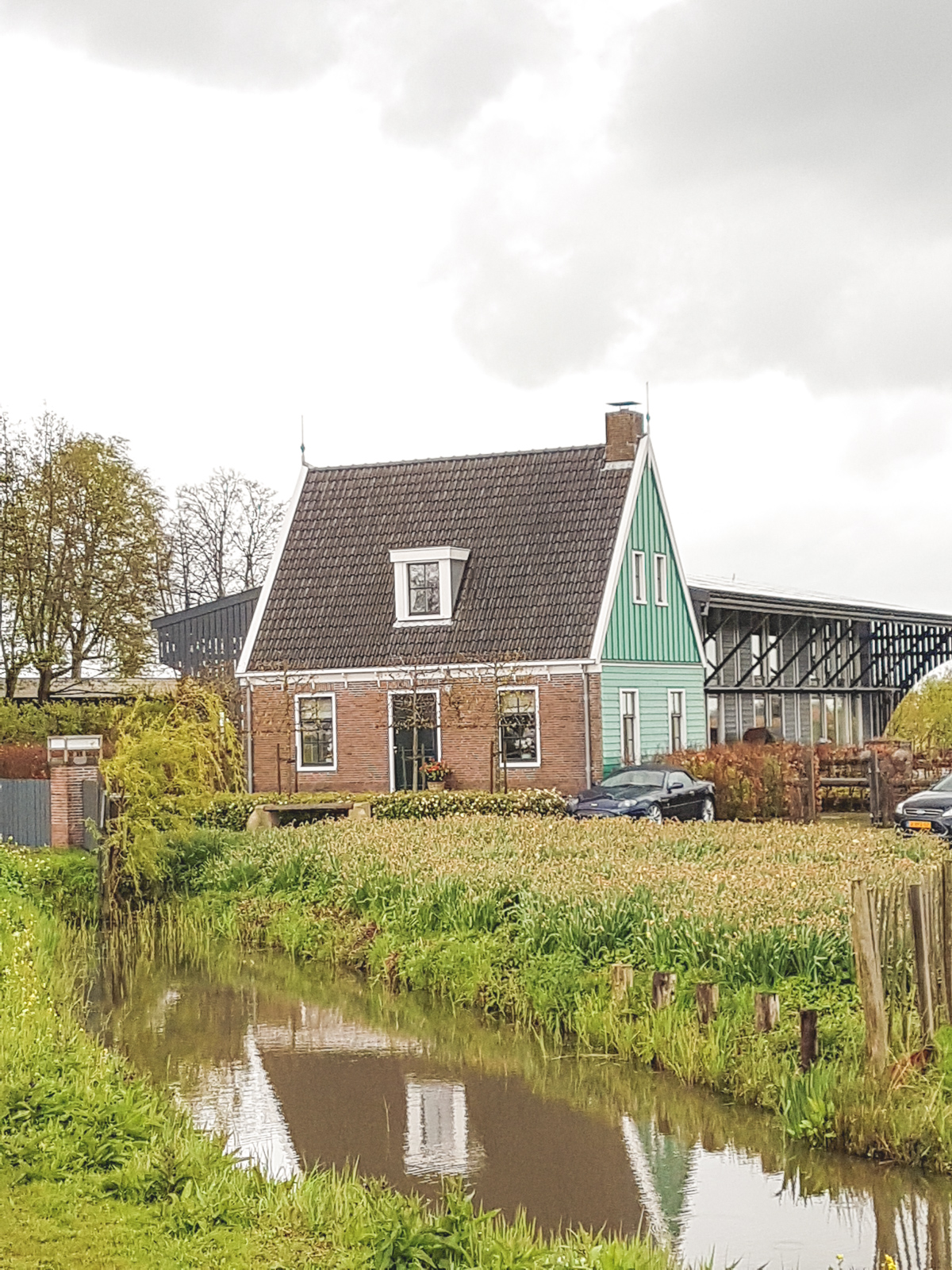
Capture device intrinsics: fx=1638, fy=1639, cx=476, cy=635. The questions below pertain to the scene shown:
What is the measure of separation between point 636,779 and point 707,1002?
18049 millimetres

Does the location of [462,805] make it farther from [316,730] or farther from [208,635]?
[208,635]

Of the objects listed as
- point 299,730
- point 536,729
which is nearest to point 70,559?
point 299,730

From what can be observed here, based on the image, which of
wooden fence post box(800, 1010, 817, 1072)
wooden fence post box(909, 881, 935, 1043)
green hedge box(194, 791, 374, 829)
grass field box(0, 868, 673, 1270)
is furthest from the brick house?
grass field box(0, 868, 673, 1270)

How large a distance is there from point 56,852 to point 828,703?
31238 millimetres

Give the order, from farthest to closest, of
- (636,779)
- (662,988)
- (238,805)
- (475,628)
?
(475,628)
(636,779)
(238,805)
(662,988)

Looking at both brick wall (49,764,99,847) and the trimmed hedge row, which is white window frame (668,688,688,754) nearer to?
the trimmed hedge row

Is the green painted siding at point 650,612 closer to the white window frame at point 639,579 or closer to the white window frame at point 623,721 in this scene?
the white window frame at point 639,579

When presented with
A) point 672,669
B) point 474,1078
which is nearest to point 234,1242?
point 474,1078

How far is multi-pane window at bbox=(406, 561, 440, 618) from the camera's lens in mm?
36500

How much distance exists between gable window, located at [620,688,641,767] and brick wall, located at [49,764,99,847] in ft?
43.6

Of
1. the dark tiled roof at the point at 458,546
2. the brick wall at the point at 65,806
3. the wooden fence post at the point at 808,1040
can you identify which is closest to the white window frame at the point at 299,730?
the dark tiled roof at the point at 458,546

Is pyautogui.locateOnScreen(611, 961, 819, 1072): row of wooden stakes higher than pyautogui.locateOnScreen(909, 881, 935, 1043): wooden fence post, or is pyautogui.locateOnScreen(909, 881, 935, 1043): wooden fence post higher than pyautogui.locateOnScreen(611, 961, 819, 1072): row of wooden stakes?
pyautogui.locateOnScreen(909, 881, 935, 1043): wooden fence post

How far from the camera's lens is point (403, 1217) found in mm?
8133

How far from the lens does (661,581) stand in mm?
38625
